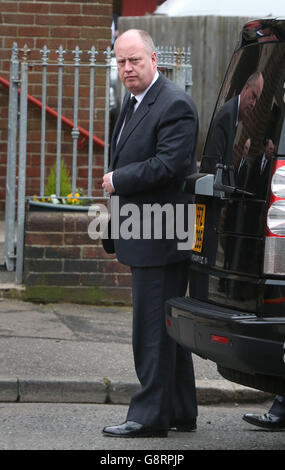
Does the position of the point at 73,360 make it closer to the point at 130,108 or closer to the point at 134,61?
the point at 130,108

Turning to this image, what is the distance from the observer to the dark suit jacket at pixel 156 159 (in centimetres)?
516

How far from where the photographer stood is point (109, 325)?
309 inches

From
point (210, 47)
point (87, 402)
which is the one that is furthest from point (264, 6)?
point (87, 402)

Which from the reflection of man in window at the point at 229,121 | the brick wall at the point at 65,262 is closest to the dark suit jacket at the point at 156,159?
the reflection of man in window at the point at 229,121

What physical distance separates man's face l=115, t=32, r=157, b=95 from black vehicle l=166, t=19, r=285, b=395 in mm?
462

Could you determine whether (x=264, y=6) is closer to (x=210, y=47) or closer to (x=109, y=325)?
(x=210, y=47)

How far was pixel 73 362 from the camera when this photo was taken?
6668 mm

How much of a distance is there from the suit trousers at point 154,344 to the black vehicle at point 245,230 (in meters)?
0.30

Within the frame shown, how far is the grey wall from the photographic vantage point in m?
12.6

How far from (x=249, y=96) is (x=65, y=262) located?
3.99m

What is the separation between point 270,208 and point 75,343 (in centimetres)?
300

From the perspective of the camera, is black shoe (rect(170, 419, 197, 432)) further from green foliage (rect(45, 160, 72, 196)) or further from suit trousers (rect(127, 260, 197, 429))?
green foliage (rect(45, 160, 72, 196))

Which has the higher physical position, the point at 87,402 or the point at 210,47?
the point at 210,47

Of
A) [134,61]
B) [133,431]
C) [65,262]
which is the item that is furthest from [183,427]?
[65,262]
